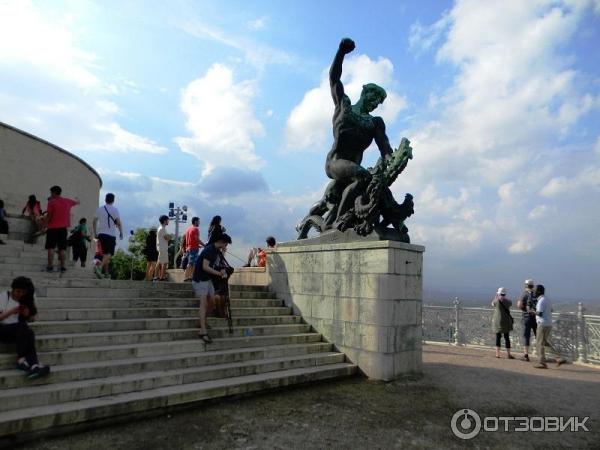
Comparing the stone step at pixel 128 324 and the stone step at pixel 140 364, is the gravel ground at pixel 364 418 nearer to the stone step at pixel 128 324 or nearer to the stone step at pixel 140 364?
the stone step at pixel 140 364

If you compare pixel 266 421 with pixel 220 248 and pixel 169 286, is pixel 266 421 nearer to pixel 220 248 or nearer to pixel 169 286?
pixel 220 248

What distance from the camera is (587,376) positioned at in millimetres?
8406

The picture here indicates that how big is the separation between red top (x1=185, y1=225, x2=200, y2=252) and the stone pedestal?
320 cm

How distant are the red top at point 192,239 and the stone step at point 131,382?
447 cm

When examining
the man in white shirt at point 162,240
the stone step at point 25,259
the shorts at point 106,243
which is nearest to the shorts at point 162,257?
the man in white shirt at point 162,240

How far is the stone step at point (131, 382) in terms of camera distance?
4241mm

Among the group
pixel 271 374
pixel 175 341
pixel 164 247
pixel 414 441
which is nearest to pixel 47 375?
pixel 175 341

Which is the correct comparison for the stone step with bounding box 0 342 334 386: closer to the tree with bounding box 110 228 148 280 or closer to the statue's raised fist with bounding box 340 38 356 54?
the statue's raised fist with bounding box 340 38 356 54

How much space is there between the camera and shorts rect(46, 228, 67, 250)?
804 centimetres

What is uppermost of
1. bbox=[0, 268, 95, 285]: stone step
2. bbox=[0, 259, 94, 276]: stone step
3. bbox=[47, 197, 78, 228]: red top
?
bbox=[47, 197, 78, 228]: red top

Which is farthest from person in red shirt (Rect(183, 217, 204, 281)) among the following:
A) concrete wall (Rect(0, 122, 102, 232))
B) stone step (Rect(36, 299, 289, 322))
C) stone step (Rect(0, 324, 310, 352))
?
concrete wall (Rect(0, 122, 102, 232))

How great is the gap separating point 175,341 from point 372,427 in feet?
10.0

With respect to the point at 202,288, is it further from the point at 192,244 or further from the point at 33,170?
the point at 33,170
